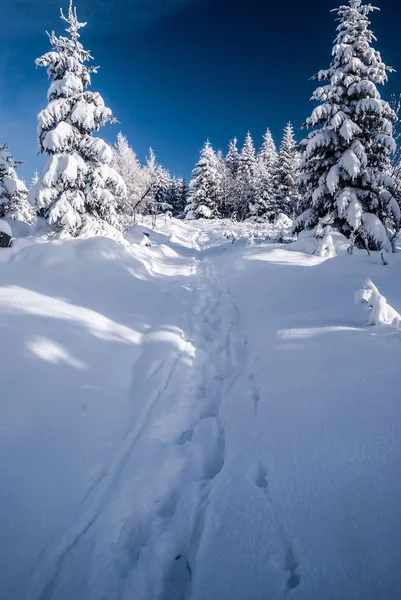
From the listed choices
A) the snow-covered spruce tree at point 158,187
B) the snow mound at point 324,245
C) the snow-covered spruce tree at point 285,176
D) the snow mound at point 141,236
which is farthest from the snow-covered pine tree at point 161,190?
the snow mound at point 324,245

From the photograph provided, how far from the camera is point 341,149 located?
37.7ft

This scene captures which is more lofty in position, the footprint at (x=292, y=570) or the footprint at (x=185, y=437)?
the footprint at (x=185, y=437)

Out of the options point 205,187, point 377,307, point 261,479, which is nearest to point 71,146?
point 377,307

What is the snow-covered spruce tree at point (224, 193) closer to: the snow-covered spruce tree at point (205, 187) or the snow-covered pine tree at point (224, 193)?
the snow-covered pine tree at point (224, 193)

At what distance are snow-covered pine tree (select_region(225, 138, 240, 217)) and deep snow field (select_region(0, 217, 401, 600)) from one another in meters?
38.3

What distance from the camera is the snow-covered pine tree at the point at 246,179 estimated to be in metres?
39.2

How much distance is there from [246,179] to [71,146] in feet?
A: 105

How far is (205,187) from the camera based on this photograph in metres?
38.0

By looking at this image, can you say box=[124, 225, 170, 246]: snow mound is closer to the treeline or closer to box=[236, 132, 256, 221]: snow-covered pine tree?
the treeline

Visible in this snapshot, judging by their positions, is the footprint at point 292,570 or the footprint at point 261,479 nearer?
the footprint at point 292,570

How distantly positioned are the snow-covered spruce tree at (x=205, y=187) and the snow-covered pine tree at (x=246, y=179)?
3.09 metres

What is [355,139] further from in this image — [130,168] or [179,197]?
[179,197]

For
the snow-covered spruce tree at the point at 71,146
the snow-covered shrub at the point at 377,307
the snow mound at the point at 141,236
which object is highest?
the snow-covered spruce tree at the point at 71,146

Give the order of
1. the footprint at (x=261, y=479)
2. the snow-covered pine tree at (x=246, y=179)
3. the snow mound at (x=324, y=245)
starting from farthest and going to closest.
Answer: the snow-covered pine tree at (x=246, y=179) < the snow mound at (x=324, y=245) < the footprint at (x=261, y=479)
